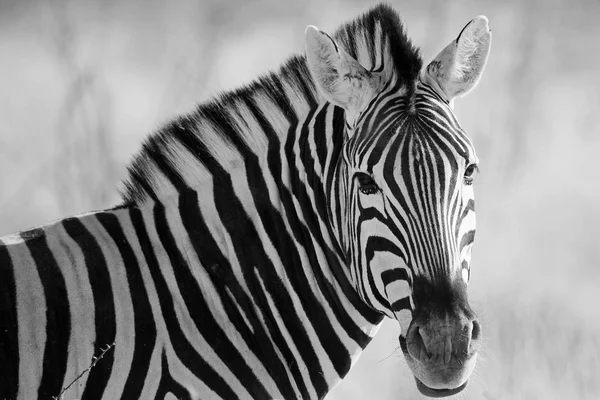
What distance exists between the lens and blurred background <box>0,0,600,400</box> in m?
10.0

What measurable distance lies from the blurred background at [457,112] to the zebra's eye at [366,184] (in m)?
1.22

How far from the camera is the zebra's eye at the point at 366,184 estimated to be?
16.8ft

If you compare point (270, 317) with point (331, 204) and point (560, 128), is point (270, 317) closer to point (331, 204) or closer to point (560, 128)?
point (331, 204)

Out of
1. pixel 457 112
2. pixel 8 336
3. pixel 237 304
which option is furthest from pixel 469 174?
pixel 457 112

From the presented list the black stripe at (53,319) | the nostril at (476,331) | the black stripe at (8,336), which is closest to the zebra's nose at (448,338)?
the nostril at (476,331)

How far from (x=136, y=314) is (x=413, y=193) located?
6.04 ft

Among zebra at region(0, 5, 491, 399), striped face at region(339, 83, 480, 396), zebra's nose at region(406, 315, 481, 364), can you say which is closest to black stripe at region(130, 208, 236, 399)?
zebra at region(0, 5, 491, 399)

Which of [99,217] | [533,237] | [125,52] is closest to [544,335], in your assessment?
[99,217]

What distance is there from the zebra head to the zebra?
1 centimetres

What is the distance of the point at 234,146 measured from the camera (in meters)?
5.94

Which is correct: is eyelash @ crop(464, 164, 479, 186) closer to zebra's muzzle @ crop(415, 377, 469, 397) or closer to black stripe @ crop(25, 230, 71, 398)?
zebra's muzzle @ crop(415, 377, 469, 397)

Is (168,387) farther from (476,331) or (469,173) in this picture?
(469,173)

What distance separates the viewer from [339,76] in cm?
548

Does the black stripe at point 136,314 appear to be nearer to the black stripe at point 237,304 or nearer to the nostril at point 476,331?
the black stripe at point 237,304
